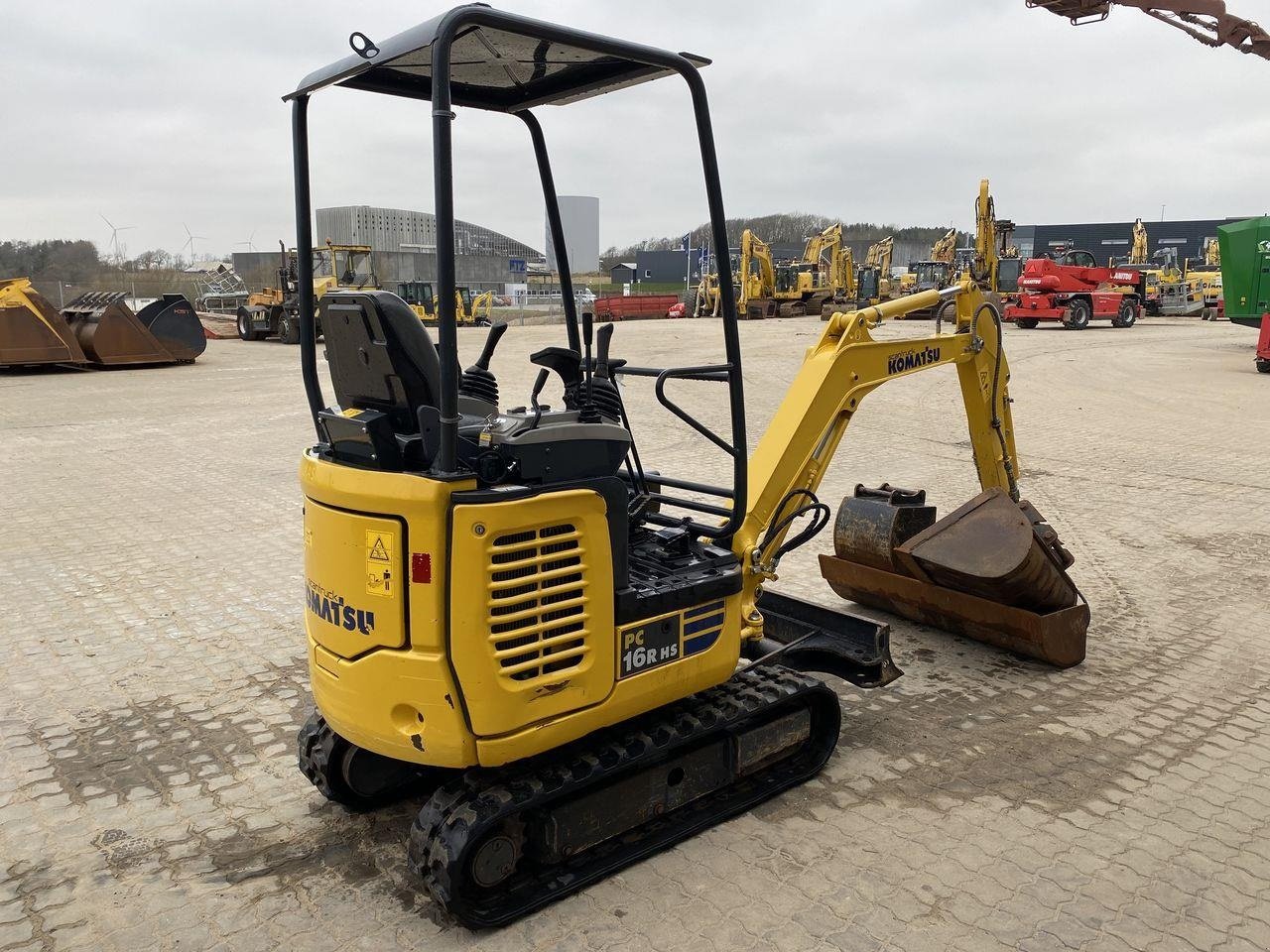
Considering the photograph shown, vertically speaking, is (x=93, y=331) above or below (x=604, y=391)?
above

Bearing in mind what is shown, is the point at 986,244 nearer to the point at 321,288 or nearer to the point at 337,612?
the point at 321,288

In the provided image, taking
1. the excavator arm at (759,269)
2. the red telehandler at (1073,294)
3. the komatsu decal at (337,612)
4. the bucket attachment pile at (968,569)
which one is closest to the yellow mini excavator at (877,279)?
the excavator arm at (759,269)

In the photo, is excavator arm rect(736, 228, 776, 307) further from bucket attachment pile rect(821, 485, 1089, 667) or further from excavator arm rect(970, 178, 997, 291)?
bucket attachment pile rect(821, 485, 1089, 667)

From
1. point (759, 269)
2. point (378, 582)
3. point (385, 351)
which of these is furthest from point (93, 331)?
point (759, 269)

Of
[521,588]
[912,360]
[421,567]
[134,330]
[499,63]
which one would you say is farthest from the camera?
[134,330]

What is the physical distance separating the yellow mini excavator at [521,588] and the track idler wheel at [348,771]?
0.01 meters

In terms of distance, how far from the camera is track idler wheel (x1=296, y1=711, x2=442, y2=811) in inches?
142

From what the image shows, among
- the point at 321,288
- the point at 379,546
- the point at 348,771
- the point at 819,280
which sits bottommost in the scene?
the point at 348,771

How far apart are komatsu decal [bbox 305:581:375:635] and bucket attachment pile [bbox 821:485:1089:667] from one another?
329cm

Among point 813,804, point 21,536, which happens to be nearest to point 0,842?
point 813,804

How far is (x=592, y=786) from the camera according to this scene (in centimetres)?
326

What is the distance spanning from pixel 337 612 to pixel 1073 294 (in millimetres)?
30192

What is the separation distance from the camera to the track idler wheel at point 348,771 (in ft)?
11.8

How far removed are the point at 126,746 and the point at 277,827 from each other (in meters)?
1.09
